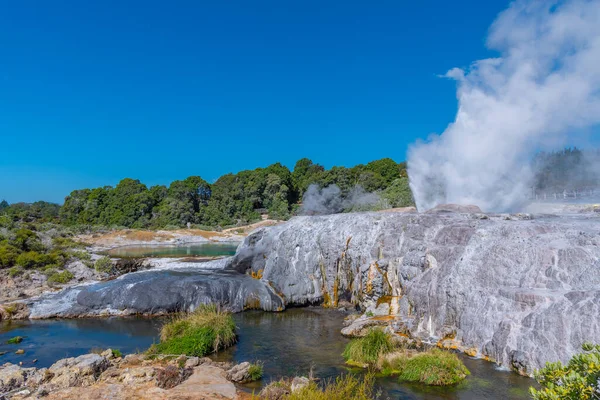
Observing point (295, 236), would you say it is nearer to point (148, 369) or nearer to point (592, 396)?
point (148, 369)

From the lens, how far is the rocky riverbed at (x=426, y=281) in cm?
1258

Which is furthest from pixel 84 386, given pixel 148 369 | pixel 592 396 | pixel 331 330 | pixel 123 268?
pixel 123 268

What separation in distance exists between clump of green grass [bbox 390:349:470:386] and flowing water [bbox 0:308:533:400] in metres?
0.26

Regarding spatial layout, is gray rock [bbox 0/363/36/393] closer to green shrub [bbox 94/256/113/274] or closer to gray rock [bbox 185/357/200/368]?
gray rock [bbox 185/357/200/368]

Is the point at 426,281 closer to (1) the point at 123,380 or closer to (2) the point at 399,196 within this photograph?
(1) the point at 123,380

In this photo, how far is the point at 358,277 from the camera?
20469 millimetres

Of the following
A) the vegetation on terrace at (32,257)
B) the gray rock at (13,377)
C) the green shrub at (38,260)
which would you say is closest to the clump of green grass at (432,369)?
the gray rock at (13,377)

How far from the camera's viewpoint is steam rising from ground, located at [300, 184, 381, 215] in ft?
207

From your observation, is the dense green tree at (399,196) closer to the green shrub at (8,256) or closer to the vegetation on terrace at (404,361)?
the vegetation on terrace at (404,361)

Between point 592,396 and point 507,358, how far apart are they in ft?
27.8

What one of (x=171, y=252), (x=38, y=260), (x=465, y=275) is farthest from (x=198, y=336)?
(x=171, y=252)

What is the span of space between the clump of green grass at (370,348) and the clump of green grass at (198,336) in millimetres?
4588

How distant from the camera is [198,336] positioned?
1437 centimetres

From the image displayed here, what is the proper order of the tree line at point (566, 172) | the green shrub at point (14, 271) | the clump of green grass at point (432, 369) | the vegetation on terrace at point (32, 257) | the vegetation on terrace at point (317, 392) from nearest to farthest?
1. the vegetation on terrace at point (317, 392)
2. the clump of green grass at point (432, 369)
3. the green shrub at point (14, 271)
4. the vegetation on terrace at point (32, 257)
5. the tree line at point (566, 172)
